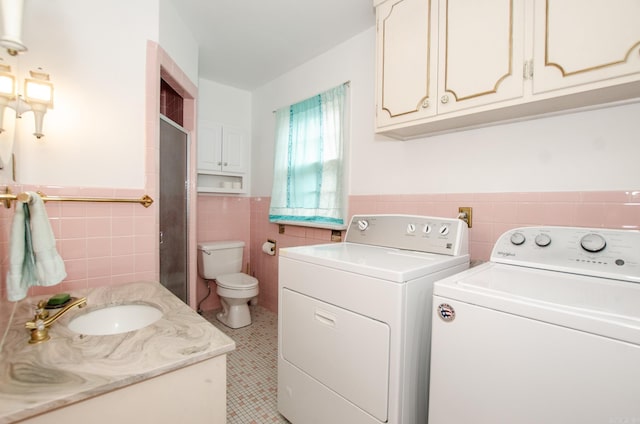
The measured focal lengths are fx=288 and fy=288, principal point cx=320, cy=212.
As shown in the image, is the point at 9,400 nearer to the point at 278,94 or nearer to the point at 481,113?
the point at 481,113

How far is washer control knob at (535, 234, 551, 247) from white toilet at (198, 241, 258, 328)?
217 cm

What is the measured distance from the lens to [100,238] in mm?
1561

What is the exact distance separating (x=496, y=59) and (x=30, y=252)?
1.89m

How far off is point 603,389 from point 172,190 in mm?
2404

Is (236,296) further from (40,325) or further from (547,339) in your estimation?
(547,339)

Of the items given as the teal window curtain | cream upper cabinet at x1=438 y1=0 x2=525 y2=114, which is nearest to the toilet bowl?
the teal window curtain

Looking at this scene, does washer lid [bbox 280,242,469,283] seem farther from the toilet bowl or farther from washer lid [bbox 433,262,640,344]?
the toilet bowl

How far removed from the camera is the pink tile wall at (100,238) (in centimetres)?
146

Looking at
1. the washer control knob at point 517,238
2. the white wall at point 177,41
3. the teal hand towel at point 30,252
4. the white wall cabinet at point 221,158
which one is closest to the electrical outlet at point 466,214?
the washer control knob at point 517,238

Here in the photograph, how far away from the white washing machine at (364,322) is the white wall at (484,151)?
1.13ft

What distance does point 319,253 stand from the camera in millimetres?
1449

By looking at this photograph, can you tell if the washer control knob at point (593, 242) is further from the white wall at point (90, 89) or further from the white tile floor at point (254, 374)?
the white wall at point (90, 89)

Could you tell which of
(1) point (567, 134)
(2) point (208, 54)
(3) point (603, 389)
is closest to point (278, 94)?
(2) point (208, 54)

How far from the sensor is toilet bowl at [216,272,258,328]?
2.60 m
